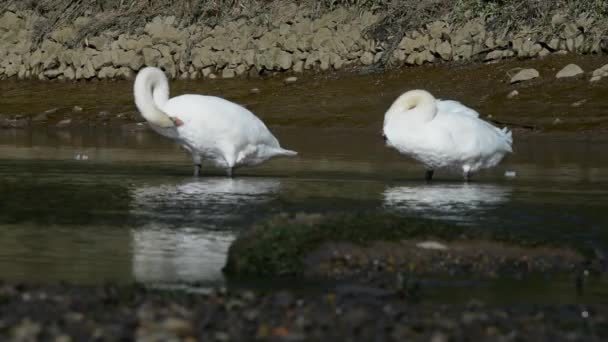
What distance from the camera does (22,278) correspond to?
11.1 meters

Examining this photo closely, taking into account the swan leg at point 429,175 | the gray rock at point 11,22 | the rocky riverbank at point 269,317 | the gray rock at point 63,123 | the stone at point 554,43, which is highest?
the gray rock at point 11,22

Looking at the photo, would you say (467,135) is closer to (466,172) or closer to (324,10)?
(466,172)

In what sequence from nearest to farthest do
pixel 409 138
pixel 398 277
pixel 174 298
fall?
pixel 174 298 < pixel 398 277 < pixel 409 138

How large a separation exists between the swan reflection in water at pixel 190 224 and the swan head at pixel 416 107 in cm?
192

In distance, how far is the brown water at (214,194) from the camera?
41.3 ft

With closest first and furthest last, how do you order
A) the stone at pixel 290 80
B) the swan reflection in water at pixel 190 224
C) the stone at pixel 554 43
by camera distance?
1. the swan reflection in water at pixel 190 224
2. the stone at pixel 554 43
3. the stone at pixel 290 80

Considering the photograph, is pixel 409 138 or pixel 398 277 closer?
pixel 398 277

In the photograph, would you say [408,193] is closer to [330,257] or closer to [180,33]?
[330,257]

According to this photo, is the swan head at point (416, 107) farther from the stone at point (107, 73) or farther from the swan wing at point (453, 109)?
the stone at point (107, 73)

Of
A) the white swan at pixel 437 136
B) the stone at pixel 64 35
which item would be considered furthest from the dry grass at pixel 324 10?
the white swan at pixel 437 136

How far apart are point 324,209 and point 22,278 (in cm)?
558

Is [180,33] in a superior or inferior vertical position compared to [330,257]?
superior

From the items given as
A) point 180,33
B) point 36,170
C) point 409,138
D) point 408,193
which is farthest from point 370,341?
point 180,33

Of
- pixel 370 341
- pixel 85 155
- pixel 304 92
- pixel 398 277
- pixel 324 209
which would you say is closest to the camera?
pixel 370 341
